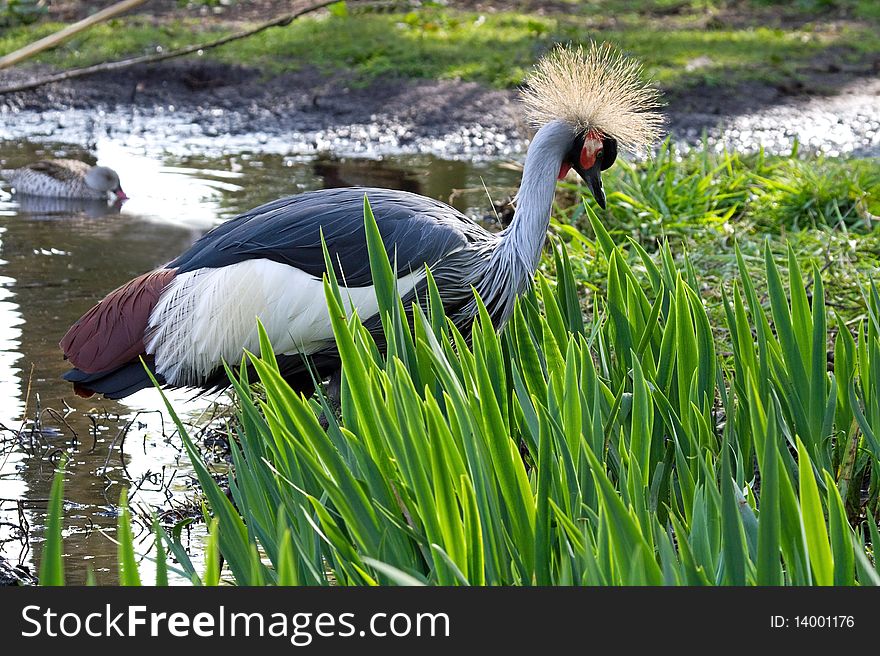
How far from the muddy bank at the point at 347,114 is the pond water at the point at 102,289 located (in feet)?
1.35

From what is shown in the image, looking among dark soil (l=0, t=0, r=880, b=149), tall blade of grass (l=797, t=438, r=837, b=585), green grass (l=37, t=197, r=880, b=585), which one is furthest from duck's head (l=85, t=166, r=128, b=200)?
tall blade of grass (l=797, t=438, r=837, b=585)

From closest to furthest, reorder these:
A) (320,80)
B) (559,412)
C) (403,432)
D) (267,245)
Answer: (403,432), (559,412), (267,245), (320,80)

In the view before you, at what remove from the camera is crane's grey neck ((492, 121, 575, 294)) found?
3271 millimetres

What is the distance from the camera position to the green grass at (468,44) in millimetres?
9398

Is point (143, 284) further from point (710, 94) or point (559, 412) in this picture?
point (710, 94)

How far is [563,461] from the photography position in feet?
6.21

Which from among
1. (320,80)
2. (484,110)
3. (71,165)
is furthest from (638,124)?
(320,80)

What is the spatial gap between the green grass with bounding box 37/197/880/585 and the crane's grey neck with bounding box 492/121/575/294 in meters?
0.58

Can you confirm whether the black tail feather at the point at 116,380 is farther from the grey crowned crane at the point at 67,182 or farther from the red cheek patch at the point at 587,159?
the grey crowned crane at the point at 67,182

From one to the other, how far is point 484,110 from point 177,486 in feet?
19.1

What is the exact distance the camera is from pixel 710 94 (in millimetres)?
8836

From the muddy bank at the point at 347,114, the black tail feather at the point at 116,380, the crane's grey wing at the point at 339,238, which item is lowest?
the black tail feather at the point at 116,380

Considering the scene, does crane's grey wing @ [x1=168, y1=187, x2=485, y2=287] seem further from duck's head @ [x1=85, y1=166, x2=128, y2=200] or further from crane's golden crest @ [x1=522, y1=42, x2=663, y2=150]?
duck's head @ [x1=85, y1=166, x2=128, y2=200]

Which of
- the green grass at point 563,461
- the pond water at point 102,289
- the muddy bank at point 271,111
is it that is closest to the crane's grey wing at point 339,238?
the green grass at point 563,461
